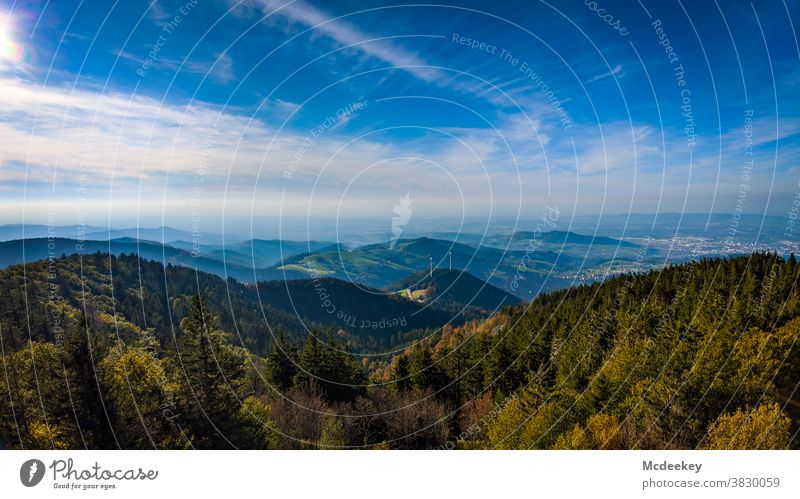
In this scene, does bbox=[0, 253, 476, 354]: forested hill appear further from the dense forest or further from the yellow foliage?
the yellow foliage

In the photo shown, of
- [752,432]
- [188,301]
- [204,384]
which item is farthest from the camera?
[188,301]

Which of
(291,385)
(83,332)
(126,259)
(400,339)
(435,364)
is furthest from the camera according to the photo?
(126,259)

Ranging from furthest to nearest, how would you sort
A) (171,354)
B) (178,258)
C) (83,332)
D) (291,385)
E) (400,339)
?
(178,258) → (400,339) → (291,385) → (171,354) → (83,332)

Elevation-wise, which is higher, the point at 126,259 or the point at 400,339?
the point at 126,259

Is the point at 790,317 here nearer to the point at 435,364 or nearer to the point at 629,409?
the point at 629,409

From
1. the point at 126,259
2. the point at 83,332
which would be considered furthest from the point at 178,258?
the point at 83,332

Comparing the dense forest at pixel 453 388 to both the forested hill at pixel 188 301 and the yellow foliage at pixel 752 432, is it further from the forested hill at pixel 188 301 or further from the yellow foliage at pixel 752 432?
the forested hill at pixel 188 301

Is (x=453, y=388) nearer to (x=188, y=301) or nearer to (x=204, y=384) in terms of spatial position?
(x=204, y=384)

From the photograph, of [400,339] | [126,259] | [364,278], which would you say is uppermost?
[126,259]

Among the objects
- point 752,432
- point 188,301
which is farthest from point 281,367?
point 188,301
